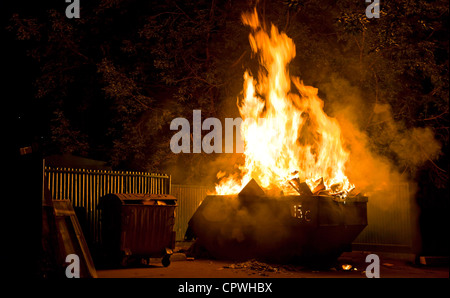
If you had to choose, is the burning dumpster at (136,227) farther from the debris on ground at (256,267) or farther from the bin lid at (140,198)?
the debris on ground at (256,267)

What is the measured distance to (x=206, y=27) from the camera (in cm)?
1745

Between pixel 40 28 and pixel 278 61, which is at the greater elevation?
pixel 40 28

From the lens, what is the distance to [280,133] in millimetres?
14281

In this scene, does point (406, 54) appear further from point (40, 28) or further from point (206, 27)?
point (40, 28)

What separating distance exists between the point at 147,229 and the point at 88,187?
8.78 feet

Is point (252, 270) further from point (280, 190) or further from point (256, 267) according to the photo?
point (280, 190)

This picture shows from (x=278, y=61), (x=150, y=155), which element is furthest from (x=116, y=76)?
(x=278, y=61)

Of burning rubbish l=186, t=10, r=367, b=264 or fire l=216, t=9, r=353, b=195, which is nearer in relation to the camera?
burning rubbish l=186, t=10, r=367, b=264

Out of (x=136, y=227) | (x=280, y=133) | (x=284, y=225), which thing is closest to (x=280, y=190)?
(x=284, y=225)

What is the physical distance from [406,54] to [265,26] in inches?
205

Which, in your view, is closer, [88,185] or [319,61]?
[88,185]

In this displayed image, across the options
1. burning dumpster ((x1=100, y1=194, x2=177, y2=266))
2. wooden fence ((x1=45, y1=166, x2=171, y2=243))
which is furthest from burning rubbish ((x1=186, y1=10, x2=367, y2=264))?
wooden fence ((x1=45, y1=166, x2=171, y2=243))

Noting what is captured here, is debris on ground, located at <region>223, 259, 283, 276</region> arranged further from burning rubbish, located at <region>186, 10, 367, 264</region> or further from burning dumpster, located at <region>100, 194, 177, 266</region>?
burning dumpster, located at <region>100, 194, 177, 266</region>

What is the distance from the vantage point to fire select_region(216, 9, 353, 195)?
44.1ft
